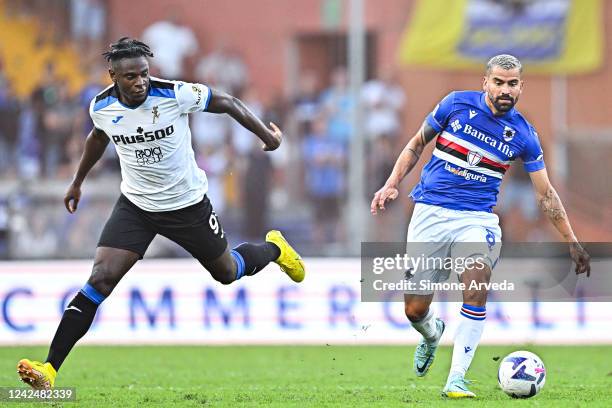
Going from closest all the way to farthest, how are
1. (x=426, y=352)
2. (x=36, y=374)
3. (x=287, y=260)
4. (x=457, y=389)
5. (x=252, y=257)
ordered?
(x=36, y=374) < (x=457, y=389) < (x=426, y=352) < (x=252, y=257) < (x=287, y=260)

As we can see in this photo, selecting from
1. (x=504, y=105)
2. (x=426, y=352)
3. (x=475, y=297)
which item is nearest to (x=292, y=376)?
(x=426, y=352)

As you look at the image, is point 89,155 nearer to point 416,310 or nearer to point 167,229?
point 167,229

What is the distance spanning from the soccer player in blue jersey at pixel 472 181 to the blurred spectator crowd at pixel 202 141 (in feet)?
20.4

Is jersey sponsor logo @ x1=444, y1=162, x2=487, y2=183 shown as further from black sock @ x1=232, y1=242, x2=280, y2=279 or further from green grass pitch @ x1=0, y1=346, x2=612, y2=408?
black sock @ x1=232, y1=242, x2=280, y2=279

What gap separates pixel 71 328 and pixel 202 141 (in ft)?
26.8

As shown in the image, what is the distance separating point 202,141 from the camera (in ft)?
51.8

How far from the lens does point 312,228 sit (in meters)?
15.3

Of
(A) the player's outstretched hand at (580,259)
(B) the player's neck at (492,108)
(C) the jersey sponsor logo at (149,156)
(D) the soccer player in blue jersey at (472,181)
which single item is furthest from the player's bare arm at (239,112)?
(A) the player's outstretched hand at (580,259)

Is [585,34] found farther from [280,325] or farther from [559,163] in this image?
[280,325]

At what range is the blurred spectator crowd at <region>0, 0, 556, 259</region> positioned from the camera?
49.6 feet

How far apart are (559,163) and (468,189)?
8.75 meters

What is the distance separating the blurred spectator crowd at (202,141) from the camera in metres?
15.1

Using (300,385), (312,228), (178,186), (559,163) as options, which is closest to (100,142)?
(178,186)

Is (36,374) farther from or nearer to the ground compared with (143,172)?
nearer to the ground
